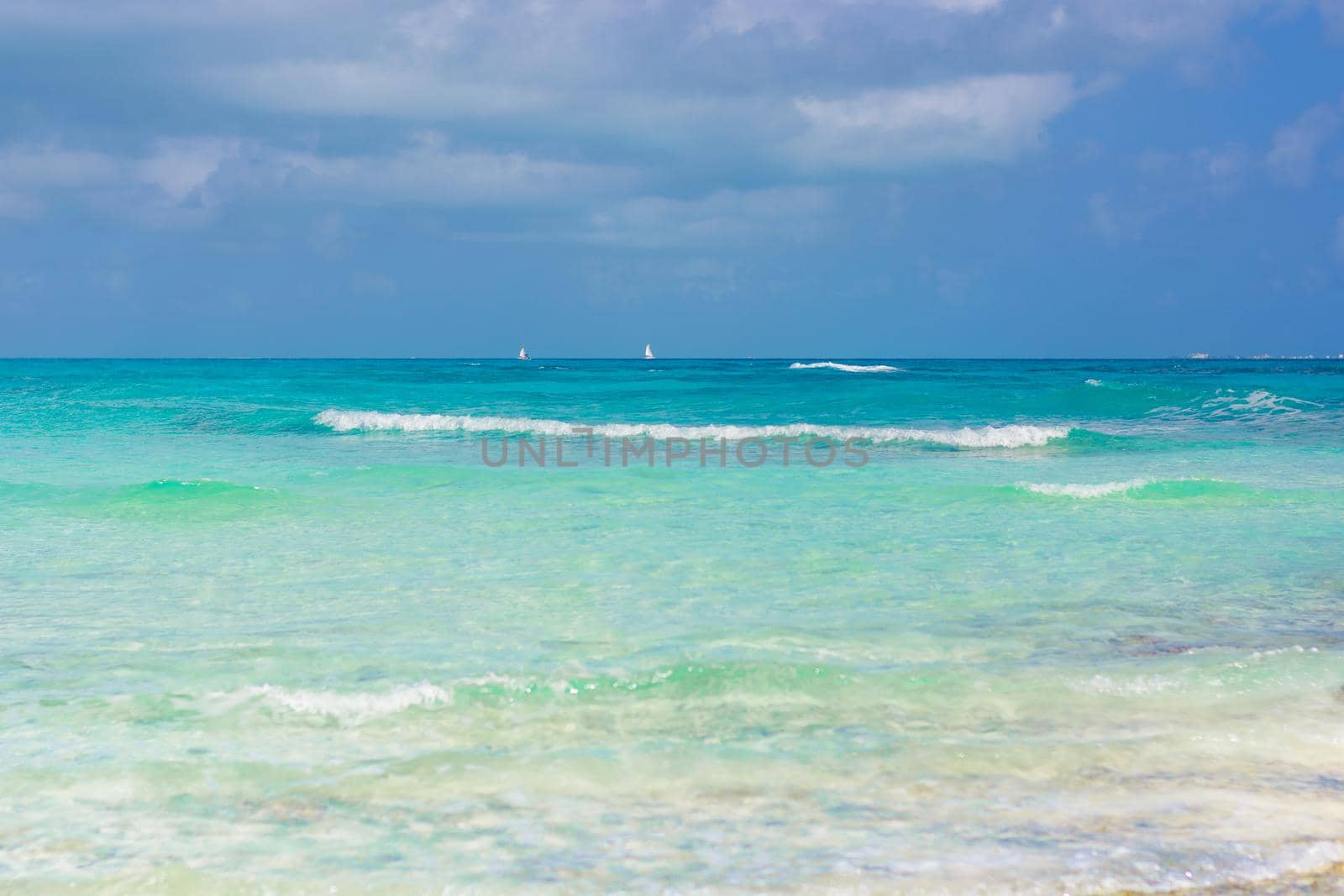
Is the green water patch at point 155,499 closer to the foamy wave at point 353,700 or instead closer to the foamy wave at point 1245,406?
the foamy wave at point 353,700

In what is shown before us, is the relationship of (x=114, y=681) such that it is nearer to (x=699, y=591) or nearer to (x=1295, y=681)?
(x=699, y=591)

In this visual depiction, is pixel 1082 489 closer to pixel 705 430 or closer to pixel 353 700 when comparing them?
pixel 353 700

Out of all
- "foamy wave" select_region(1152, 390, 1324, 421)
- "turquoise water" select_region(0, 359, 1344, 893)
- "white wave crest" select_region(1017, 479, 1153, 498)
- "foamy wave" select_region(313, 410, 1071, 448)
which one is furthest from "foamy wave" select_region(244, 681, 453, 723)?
"foamy wave" select_region(1152, 390, 1324, 421)

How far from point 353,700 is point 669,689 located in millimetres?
1422

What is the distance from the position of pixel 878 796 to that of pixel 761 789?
0.42 m

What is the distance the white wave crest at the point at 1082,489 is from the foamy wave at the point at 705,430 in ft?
23.8

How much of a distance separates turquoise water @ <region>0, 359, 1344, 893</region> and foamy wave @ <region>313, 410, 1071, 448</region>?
8112mm

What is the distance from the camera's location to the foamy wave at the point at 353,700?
4184 mm

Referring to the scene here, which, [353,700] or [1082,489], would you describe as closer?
[353,700]

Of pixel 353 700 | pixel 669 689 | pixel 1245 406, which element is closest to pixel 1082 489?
pixel 669 689

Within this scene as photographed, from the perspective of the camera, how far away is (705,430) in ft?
69.5

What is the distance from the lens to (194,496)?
1076 cm

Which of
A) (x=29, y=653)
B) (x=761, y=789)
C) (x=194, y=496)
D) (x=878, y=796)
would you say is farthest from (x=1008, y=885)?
(x=194, y=496)

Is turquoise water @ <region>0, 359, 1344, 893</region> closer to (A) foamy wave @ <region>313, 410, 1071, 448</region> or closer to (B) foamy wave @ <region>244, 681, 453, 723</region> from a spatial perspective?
(B) foamy wave @ <region>244, 681, 453, 723</region>
